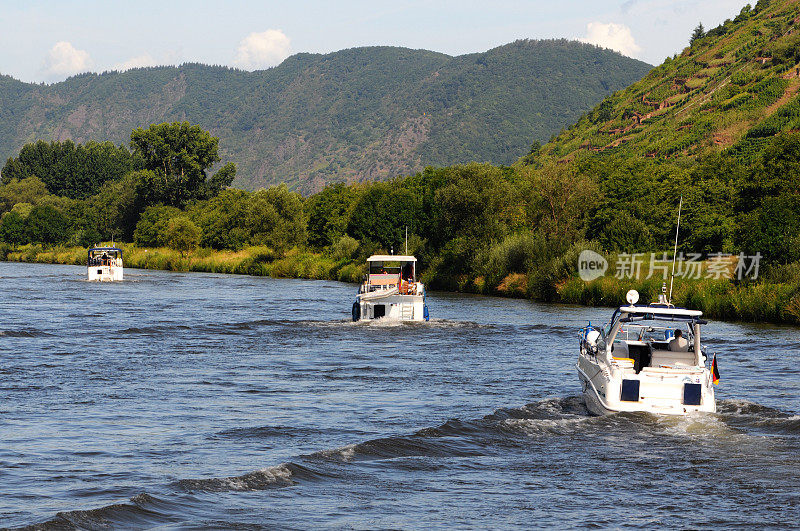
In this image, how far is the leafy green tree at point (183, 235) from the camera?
120m

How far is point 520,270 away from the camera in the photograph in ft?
228

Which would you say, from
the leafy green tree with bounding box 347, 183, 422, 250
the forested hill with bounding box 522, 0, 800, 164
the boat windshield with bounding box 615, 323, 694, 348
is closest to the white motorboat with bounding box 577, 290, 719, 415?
the boat windshield with bounding box 615, 323, 694, 348

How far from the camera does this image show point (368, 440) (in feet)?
62.4

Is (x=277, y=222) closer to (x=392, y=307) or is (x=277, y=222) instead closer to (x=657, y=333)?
(x=392, y=307)

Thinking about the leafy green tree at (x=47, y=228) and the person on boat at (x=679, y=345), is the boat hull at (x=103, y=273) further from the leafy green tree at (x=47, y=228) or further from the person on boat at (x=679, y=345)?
the person on boat at (x=679, y=345)

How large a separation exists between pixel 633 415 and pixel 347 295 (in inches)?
1939

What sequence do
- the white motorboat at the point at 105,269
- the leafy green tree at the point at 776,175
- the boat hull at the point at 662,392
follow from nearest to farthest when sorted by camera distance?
the boat hull at the point at 662,392 → the leafy green tree at the point at 776,175 → the white motorboat at the point at 105,269

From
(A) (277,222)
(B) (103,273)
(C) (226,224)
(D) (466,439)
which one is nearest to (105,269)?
(B) (103,273)

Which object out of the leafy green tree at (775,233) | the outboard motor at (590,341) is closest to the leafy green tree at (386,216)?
the leafy green tree at (775,233)

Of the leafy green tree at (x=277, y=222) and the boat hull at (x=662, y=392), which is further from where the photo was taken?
the leafy green tree at (x=277, y=222)

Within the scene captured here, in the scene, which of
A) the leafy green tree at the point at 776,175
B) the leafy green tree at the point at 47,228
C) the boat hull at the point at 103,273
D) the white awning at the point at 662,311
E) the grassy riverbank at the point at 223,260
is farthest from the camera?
the leafy green tree at the point at 47,228

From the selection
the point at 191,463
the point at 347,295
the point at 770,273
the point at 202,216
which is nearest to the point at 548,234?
the point at 347,295

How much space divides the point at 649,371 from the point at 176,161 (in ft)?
472

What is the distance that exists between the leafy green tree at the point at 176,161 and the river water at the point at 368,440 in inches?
4593
